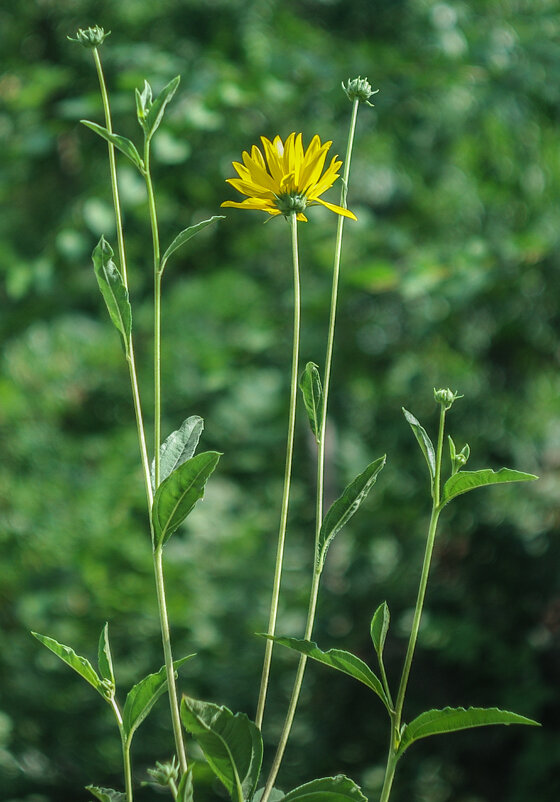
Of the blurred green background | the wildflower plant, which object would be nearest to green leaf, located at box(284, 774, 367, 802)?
the wildflower plant

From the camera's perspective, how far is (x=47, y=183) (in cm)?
145

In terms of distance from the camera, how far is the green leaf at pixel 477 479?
0.91 feet

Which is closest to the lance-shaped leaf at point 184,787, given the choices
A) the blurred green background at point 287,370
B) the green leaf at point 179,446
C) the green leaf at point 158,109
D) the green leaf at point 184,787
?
the green leaf at point 184,787

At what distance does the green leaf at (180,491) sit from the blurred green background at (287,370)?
2.28ft

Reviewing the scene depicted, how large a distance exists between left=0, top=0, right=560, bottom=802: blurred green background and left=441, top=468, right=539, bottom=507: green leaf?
691 mm

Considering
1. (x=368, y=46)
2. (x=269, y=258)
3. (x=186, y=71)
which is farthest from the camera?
(x=269, y=258)

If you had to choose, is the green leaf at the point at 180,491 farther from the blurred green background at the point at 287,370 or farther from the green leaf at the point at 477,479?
the blurred green background at the point at 287,370

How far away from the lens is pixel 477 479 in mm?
289

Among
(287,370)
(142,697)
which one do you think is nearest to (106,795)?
(142,697)

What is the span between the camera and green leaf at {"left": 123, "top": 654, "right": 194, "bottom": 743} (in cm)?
30

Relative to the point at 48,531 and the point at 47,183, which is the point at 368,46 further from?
the point at 48,531

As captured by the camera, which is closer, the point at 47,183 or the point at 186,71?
the point at 186,71

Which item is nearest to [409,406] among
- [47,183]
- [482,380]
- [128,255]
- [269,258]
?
[482,380]

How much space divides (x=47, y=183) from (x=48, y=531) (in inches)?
24.7
